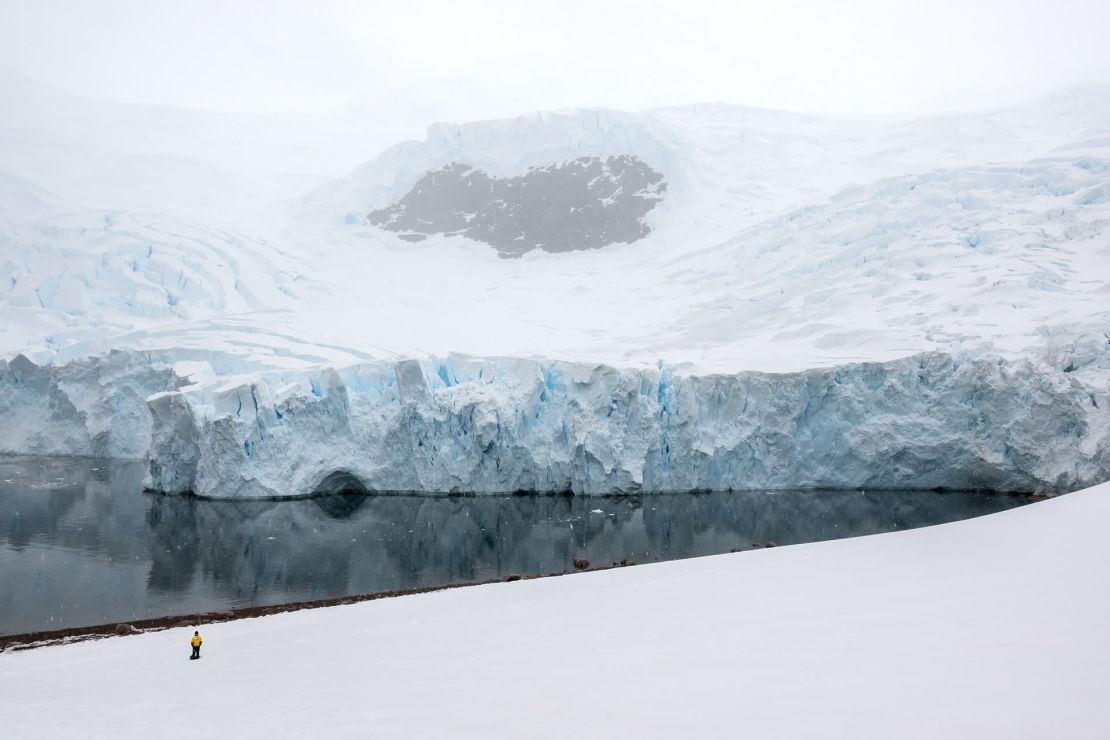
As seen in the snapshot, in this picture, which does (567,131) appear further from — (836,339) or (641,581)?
(641,581)

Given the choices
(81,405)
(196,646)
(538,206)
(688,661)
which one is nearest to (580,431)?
(196,646)

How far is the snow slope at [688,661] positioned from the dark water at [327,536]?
3.11 m

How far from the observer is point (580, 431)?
21703mm

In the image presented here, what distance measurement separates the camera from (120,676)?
8734mm

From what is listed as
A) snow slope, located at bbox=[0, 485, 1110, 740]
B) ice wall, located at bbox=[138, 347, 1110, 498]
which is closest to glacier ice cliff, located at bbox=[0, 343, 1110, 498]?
ice wall, located at bbox=[138, 347, 1110, 498]

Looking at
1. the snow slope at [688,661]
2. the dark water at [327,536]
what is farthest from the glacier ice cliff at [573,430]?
the snow slope at [688,661]

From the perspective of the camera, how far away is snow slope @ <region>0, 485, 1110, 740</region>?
4941mm

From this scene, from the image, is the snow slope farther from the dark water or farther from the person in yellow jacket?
the dark water

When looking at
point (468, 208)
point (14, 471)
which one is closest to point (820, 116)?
point (468, 208)

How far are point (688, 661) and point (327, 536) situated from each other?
12.8m

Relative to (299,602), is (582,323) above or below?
above

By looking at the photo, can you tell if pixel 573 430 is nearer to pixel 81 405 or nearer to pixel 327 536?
pixel 327 536

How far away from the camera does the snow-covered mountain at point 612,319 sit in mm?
21172

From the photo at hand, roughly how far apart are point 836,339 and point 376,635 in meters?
17.5
